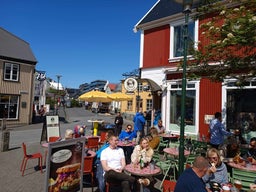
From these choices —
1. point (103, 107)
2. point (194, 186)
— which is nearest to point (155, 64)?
point (194, 186)

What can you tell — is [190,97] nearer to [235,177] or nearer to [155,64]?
[155,64]

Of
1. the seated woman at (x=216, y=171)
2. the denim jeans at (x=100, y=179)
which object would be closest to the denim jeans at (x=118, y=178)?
the denim jeans at (x=100, y=179)

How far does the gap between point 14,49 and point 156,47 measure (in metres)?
15.7

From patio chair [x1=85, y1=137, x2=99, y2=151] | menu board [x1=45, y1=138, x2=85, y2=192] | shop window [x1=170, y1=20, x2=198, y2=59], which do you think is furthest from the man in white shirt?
shop window [x1=170, y1=20, x2=198, y2=59]

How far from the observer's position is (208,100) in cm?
1086

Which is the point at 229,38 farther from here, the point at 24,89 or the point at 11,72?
the point at 24,89

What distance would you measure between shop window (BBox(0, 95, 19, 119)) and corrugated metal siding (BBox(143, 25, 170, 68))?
13943mm

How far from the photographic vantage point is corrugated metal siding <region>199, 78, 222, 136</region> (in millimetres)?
10570

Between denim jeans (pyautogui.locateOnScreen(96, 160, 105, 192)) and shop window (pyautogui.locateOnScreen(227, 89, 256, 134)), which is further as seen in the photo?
shop window (pyautogui.locateOnScreen(227, 89, 256, 134))

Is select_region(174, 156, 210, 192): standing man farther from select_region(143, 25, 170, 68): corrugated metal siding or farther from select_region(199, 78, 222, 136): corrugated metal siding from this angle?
select_region(143, 25, 170, 68): corrugated metal siding

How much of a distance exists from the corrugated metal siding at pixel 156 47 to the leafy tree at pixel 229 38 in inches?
215

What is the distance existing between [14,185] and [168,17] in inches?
438

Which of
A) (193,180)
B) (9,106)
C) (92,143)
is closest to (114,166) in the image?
(193,180)

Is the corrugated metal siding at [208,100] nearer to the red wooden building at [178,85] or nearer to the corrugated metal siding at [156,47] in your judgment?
the red wooden building at [178,85]
